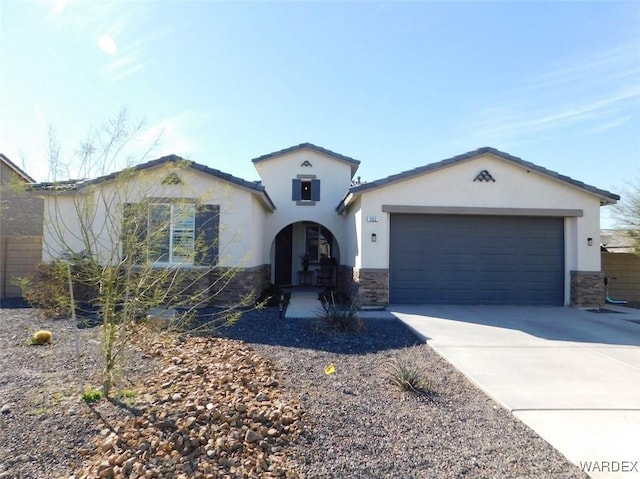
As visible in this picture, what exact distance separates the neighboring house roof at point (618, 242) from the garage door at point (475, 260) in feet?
16.8

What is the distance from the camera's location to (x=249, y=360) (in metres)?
5.67

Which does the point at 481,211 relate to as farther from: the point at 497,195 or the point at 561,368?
the point at 561,368

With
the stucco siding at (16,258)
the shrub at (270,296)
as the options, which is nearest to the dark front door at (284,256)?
the shrub at (270,296)

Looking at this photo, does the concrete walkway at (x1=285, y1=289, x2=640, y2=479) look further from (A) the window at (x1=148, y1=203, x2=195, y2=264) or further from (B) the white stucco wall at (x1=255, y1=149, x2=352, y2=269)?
(B) the white stucco wall at (x1=255, y1=149, x2=352, y2=269)

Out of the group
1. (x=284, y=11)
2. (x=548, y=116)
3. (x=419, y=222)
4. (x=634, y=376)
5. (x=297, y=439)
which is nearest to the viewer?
(x=297, y=439)

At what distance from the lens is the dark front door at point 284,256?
1916cm

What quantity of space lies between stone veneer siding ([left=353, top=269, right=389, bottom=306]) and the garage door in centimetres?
48

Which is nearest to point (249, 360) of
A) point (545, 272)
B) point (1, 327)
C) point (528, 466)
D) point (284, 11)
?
point (528, 466)

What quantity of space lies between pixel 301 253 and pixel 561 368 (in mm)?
14956

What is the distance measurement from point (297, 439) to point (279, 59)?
32.5ft

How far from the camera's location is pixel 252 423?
356cm

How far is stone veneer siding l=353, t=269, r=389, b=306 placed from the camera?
1077 cm

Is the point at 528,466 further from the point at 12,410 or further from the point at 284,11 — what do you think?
the point at 284,11

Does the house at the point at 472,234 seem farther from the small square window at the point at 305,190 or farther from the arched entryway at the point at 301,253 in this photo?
the arched entryway at the point at 301,253
